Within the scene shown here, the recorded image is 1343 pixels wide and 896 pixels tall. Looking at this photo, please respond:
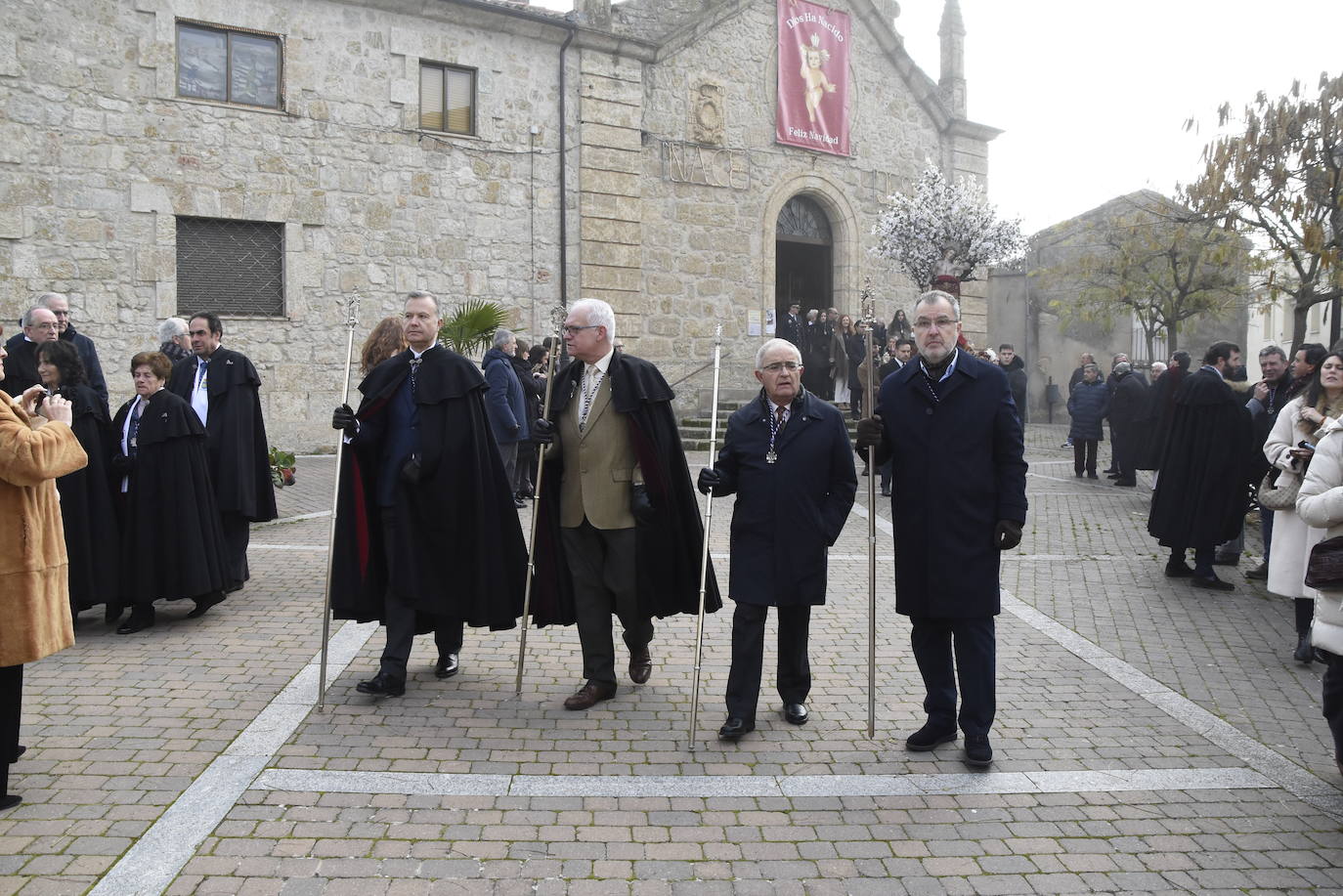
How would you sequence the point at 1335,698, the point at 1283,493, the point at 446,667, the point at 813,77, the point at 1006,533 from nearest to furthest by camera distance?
1. the point at 1335,698
2. the point at 1006,533
3. the point at 446,667
4. the point at 1283,493
5. the point at 813,77

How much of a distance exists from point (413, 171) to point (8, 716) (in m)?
14.3

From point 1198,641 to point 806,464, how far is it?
11.6 feet

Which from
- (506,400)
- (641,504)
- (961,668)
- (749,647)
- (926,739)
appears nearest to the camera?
(961,668)

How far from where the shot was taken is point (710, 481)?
4957 mm

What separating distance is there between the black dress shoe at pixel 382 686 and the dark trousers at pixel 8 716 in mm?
1628

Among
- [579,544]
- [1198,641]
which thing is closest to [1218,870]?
[579,544]

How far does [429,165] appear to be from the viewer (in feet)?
56.6

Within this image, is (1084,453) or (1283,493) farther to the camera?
(1084,453)

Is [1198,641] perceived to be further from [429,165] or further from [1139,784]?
[429,165]

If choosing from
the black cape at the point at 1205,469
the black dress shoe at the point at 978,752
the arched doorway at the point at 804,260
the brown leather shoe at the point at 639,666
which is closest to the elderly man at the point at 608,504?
the brown leather shoe at the point at 639,666

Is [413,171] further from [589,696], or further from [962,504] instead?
[962,504]

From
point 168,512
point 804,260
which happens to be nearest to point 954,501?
point 168,512

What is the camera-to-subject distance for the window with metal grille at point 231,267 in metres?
Result: 15.6

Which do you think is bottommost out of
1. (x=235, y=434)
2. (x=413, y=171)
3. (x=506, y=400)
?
(x=235, y=434)
